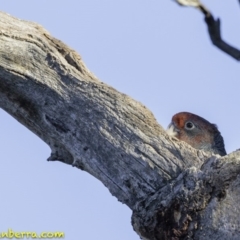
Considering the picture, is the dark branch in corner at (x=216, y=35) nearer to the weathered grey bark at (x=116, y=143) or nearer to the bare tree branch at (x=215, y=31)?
the bare tree branch at (x=215, y=31)

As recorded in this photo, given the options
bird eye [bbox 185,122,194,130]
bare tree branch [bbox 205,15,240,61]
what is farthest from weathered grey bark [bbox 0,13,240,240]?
bird eye [bbox 185,122,194,130]

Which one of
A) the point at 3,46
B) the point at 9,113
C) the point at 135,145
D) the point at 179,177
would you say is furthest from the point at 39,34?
the point at 179,177

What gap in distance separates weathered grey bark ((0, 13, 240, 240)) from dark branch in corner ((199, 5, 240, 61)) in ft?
6.28

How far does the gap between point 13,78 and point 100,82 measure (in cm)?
71

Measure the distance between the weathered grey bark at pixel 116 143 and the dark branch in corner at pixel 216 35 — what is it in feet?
6.28

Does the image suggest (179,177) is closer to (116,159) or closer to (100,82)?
(116,159)

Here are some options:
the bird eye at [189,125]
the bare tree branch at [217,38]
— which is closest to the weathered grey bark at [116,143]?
the bare tree branch at [217,38]

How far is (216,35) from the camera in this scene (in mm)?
3092

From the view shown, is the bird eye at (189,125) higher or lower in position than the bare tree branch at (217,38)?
higher

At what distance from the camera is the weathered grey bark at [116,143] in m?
4.90

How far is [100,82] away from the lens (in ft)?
19.0

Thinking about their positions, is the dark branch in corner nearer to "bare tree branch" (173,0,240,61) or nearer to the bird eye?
"bare tree branch" (173,0,240,61)

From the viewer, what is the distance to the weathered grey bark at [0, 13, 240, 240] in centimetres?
490

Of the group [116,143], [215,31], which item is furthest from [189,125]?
[215,31]
